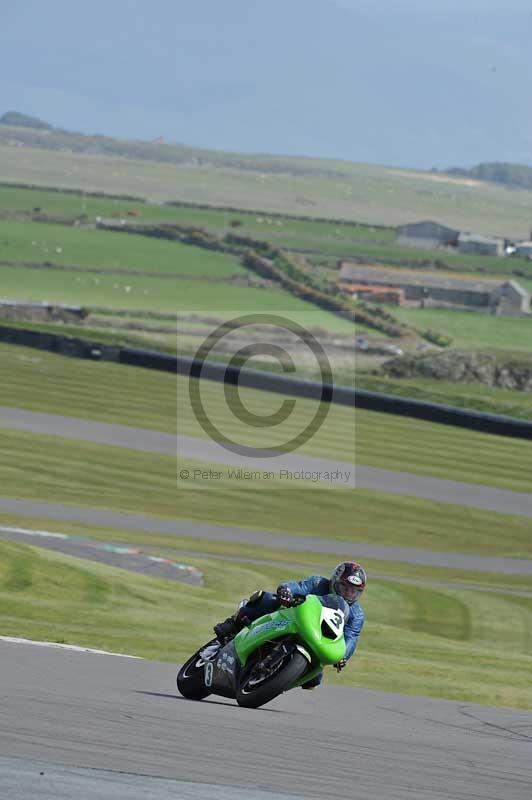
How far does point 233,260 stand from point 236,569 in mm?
104330

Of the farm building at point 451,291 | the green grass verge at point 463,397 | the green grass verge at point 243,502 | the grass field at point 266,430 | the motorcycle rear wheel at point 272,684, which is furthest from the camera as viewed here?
the farm building at point 451,291

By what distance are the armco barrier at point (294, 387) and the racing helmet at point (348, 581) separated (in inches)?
1587

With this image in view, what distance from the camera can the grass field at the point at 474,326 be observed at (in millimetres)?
98812

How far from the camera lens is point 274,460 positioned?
43.3m

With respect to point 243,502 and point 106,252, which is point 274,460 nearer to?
point 243,502

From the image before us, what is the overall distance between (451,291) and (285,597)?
115m

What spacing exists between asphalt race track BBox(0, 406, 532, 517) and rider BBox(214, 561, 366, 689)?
2879cm

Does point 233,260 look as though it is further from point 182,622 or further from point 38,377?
point 182,622

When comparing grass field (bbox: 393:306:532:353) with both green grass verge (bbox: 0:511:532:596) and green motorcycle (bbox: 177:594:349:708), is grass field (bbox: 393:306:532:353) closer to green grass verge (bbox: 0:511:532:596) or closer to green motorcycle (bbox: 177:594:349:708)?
green grass verge (bbox: 0:511:532:596)

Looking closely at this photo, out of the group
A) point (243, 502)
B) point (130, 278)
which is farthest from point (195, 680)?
point (130, 278)

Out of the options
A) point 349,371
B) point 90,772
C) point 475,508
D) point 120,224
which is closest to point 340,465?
point 475,508

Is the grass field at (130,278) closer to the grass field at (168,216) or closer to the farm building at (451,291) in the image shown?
the farm building at (451,291)

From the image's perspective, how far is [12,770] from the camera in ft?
22.5

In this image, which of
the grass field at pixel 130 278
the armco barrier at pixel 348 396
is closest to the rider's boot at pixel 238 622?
the armco barrier at pixel 348 396
